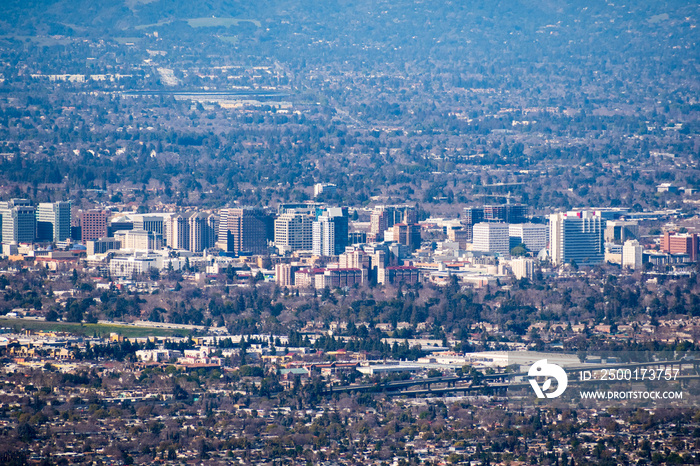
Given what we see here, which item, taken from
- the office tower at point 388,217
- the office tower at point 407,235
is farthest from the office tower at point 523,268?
the office tower at point 388,217

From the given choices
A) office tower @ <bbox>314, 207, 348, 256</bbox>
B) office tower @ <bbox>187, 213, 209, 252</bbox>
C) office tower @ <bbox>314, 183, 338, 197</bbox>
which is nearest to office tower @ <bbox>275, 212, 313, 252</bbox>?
office tower @ <bbox>314, 207, 348, 256</bbox>

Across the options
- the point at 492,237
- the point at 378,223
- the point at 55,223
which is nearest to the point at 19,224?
the point at 55,223

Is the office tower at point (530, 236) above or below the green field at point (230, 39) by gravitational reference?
below

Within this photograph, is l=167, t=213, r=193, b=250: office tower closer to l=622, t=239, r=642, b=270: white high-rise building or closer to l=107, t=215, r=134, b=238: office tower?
l=107, t=215, r=134, b=238: office tower

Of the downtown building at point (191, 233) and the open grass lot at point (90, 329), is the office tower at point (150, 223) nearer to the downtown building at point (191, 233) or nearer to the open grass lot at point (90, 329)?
the downtown building at point (191, 233)

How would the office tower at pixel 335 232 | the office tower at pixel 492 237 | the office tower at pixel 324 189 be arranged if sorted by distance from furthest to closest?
1. the office tower at pixel 324 189
2. the office tower at pixel 492 237
3. the office tower at pixel 335 232

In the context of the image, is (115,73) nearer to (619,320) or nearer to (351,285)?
(351,285)
